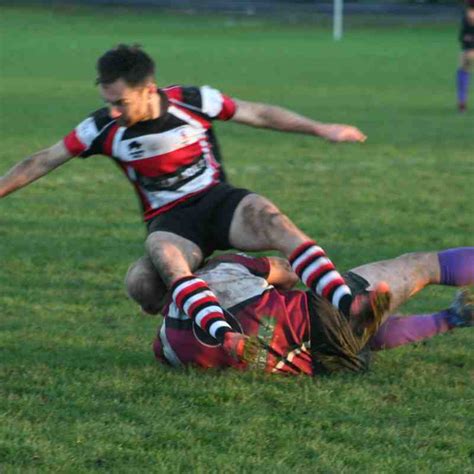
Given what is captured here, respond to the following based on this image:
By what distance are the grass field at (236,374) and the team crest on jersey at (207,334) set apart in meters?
0.13

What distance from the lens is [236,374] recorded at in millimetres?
5227

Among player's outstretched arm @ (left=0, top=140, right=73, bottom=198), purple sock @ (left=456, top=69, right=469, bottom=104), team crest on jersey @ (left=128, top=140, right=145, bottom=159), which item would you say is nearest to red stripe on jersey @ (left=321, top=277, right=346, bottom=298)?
team crest on jersey @ (left=128, top=140, right=145, bottom=159)

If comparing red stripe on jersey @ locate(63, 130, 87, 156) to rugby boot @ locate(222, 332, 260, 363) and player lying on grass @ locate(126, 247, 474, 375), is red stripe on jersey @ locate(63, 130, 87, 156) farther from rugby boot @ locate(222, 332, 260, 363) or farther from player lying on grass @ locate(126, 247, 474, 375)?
rugby boot @ locate(222, 332, 260, 363)

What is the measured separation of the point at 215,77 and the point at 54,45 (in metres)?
11.1

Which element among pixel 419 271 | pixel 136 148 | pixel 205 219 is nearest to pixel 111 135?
pixel 136 148

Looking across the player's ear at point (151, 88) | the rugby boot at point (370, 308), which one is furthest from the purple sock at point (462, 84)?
the rugby boot at point (370, 308)

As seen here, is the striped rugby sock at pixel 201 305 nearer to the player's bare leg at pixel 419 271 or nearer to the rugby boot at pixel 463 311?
the player's bare leg at pixel 419 271

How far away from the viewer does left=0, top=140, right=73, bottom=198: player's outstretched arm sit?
5.77 m

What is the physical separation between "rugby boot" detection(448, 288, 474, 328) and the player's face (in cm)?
157

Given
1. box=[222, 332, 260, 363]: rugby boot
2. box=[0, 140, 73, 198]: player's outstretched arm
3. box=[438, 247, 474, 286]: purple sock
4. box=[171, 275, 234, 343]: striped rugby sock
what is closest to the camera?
box=[222, 332, 260, 363]: rugby boot

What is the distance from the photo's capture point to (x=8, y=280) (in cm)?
728

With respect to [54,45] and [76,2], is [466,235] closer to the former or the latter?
[54,45]

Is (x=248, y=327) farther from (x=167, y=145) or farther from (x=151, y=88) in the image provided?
(x=151, y=88)

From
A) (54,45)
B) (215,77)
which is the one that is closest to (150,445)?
(215,77)
